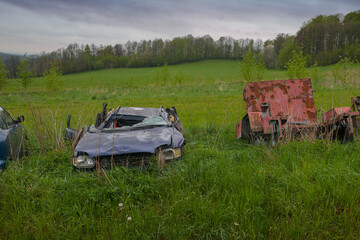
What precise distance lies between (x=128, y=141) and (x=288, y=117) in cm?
331

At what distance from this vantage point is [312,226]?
3182mm

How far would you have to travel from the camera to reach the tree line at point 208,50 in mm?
65875

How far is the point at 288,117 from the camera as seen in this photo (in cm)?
560

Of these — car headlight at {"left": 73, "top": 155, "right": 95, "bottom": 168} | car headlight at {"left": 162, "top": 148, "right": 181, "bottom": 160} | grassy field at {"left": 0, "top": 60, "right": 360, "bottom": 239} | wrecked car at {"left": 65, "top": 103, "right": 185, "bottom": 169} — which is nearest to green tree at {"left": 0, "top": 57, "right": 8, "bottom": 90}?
grassy field at {"left": 0, "top": 60, "right": 360, "bottom": 239}

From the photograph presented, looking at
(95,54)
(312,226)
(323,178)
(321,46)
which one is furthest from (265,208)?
(95,54)

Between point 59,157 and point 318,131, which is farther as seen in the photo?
point 318,131

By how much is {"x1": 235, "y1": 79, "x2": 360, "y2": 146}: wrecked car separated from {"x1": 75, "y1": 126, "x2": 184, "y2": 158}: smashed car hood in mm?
1872

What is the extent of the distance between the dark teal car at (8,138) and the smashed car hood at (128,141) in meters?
1.26

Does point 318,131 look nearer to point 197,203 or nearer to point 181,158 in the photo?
point 181,158

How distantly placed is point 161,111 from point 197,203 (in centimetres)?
358

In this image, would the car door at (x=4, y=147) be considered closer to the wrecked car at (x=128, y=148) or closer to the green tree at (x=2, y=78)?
the wrecked car at (x=128, y=148)

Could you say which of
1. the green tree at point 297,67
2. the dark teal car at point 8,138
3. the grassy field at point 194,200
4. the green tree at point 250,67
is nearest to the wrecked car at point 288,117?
the grassy field at point 194,200

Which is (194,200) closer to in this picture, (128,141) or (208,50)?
(128,141)

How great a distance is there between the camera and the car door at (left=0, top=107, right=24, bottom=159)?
16.6 feet
